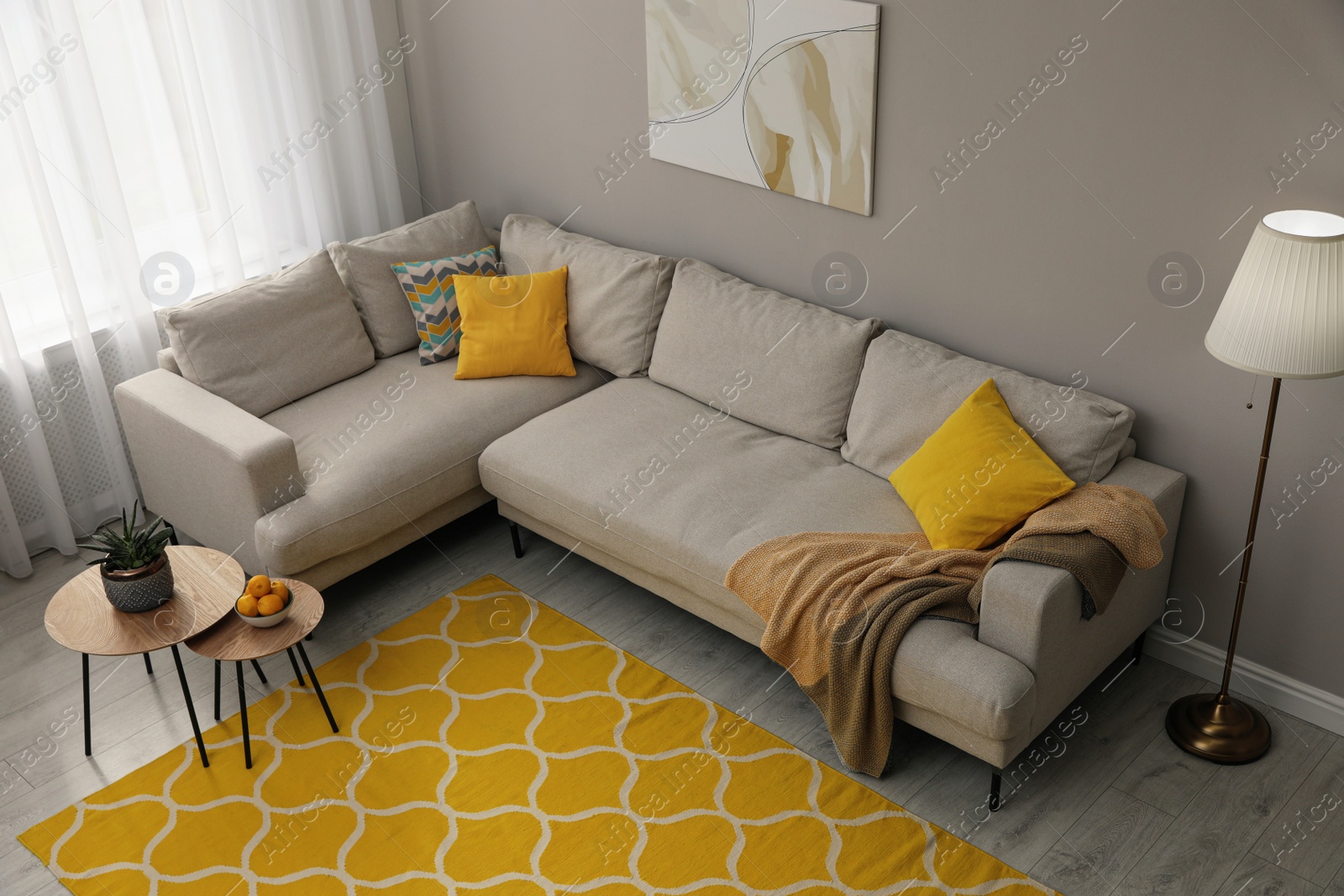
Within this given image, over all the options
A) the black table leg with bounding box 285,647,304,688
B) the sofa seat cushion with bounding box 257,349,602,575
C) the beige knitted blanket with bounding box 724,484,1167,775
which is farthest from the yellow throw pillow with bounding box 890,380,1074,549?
the black table leg with bounding box 285,647,304,688

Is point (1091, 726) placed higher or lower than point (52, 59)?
lower

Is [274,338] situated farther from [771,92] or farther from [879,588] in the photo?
[879,588]

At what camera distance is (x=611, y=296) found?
4066mm

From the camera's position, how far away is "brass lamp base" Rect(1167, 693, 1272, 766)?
120 inches

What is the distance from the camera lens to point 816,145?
3.59 m

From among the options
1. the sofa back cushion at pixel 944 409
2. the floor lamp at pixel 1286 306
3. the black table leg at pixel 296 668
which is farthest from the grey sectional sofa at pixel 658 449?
the floor lamp at pixel 1286 306

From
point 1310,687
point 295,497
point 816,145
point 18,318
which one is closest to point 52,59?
point 18,318

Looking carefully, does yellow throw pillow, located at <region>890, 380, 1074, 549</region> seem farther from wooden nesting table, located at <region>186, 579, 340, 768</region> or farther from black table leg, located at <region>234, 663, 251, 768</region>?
black table leg, located at <region>234, 663, 251, 768</region>

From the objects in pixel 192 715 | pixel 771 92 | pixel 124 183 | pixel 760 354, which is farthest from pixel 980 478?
pixel 124 183

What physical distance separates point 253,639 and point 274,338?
4.10ft

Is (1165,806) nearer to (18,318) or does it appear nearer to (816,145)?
(816,145)

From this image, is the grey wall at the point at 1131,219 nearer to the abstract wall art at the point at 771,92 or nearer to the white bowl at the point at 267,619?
the abstract wall art at the point at 771,92

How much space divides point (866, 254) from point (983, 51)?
28.5 inches

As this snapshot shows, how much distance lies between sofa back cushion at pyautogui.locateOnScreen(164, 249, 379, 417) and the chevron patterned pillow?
206 millimetres
